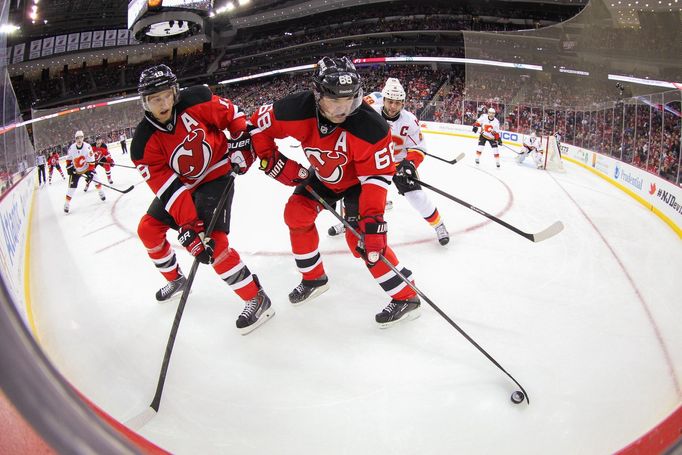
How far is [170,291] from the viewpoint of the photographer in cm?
284

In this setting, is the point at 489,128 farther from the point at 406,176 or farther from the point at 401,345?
the point at 401,345

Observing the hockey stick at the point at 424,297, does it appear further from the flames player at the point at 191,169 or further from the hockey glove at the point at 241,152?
the flames player at the point at 191,169

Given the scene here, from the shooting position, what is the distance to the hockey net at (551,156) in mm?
6719

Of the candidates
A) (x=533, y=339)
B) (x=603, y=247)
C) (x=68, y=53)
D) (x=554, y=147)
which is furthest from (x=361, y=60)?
(x=533, y=339)

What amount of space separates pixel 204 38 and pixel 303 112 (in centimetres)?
2341

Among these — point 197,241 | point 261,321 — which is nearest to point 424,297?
point 261,321

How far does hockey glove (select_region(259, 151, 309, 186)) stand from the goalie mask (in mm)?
470

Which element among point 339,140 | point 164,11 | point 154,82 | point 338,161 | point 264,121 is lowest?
point 338,161

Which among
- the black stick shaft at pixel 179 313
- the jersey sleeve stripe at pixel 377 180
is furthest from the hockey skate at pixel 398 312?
the black stick shaft at pixel 179 313

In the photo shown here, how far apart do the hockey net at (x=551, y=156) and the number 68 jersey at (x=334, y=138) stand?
18.4 feet

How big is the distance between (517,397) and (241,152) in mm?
1919

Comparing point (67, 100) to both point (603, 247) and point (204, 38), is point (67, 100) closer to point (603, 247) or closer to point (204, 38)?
point (204, 38)

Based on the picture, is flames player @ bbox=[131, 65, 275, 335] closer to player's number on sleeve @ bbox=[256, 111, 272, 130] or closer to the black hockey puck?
player's number on sleeve @ bbox=[256, 111, 272, 130]

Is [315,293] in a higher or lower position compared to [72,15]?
lower
